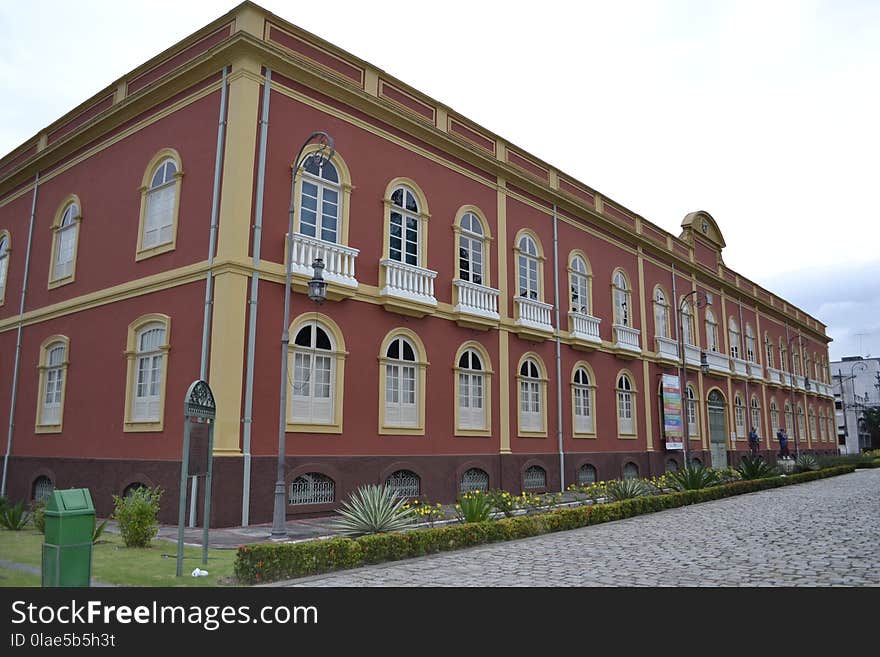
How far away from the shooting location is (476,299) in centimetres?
1916

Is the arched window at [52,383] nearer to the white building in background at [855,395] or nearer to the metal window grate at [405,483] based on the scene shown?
the metal window grate at [405,483]

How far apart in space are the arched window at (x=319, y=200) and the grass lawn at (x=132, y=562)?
23.6ft

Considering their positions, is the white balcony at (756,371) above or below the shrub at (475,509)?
above

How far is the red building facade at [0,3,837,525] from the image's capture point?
14195mm

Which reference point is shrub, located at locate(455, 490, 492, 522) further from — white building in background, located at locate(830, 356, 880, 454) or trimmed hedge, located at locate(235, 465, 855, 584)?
white building in background, located at locate(830, 356, 880, 454)

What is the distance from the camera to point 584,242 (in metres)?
24.7

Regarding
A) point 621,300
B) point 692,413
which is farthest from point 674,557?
point 692,413

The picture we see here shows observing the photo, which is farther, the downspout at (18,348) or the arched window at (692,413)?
the arched window at (692,413)

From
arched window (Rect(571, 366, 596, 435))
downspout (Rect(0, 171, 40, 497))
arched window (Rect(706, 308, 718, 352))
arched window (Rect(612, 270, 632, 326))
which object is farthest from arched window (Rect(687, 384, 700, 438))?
downspout (Rect(0, 171, 40, 497))

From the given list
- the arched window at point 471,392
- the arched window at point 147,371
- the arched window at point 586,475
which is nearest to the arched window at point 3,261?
the arched window at point 147,371

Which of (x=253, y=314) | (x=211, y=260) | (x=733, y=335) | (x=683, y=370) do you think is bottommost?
(x=253, y=314)

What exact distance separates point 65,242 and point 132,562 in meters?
12.6

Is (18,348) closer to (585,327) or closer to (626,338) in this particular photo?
(585,327)

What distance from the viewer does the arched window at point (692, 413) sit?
29625mm
